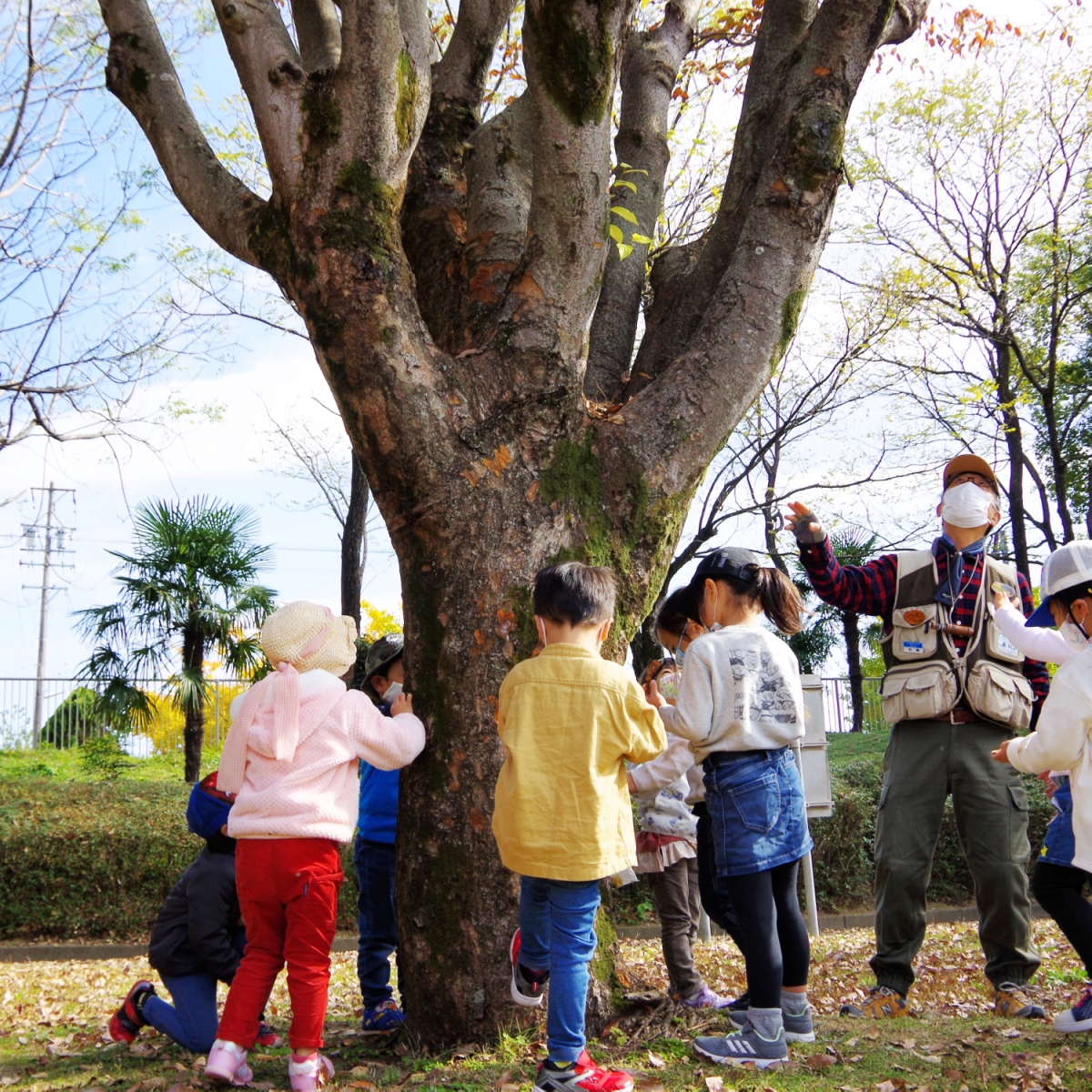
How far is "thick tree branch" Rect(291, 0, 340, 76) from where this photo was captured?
4.95 metres

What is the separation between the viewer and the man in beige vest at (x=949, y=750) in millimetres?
3893

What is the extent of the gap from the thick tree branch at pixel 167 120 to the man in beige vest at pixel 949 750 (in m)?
2.85

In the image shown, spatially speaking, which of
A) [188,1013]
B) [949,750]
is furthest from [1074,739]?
[188,1013]

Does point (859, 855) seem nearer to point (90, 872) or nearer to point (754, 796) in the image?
point (754, 796)

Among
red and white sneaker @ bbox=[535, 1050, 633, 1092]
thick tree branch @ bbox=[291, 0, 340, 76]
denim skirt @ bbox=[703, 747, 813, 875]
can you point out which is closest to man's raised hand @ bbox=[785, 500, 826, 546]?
denim skirt @ bbox=[703, 747, 813, 875]

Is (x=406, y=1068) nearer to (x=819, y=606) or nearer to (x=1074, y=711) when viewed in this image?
(x=1074, y=711)

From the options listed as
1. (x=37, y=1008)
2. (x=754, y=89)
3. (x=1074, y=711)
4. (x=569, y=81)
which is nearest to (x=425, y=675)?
(x=1074, y=711)

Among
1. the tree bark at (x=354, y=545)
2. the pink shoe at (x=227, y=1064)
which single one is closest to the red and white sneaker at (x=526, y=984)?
the pink shoe at (x=227, y=1064)

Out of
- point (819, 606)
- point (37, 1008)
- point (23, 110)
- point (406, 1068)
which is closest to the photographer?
point (406, 1068)

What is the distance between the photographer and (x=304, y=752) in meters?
3.24

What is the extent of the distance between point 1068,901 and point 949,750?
670 millimetres

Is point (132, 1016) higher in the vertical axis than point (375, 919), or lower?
lower

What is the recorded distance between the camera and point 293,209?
12.5 feet

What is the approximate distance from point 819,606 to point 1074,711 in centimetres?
1937
